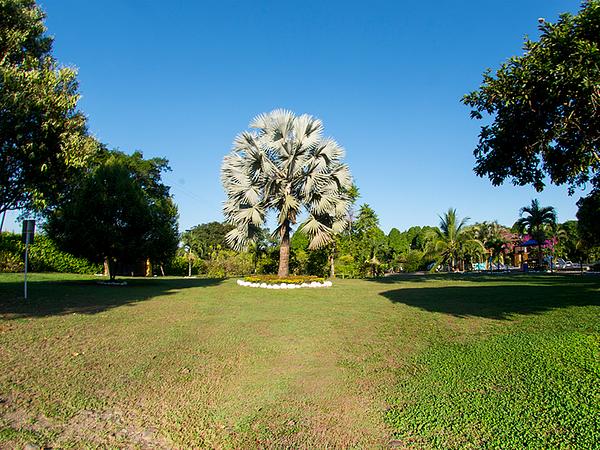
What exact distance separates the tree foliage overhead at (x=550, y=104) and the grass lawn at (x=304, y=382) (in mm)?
3023

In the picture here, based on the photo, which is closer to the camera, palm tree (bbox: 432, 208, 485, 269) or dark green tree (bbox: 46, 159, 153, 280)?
dark green tree (bbox: 46, 159, 153, 280)

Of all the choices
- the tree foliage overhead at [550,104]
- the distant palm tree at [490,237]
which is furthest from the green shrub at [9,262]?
the distant palm tree at [490,237]

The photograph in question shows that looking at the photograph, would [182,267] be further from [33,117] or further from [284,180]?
[33,117]

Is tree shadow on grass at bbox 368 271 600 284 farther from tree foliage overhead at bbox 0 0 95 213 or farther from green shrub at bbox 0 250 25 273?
green shrub at bbox 0 250 25 273

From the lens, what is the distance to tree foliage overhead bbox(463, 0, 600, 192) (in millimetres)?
6180

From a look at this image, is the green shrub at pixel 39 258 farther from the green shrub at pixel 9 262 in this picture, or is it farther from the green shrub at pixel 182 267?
the green shrub at pixel 182 267

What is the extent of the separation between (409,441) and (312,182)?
15.1 metres

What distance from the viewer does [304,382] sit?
4566 millimetres

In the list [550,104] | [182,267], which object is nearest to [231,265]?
[182,267]

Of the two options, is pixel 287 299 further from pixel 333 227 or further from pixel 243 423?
pixel 243 423

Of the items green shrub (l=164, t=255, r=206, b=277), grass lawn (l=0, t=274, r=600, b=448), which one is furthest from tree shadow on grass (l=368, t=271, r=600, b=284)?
green shrub (l=164, t=255, r=206, b=277)

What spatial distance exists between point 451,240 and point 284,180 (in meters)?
21.0

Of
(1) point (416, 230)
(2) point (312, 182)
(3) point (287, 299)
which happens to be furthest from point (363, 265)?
(1) point (416, 230)

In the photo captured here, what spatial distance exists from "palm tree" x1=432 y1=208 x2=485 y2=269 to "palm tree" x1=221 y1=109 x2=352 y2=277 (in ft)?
59.5
